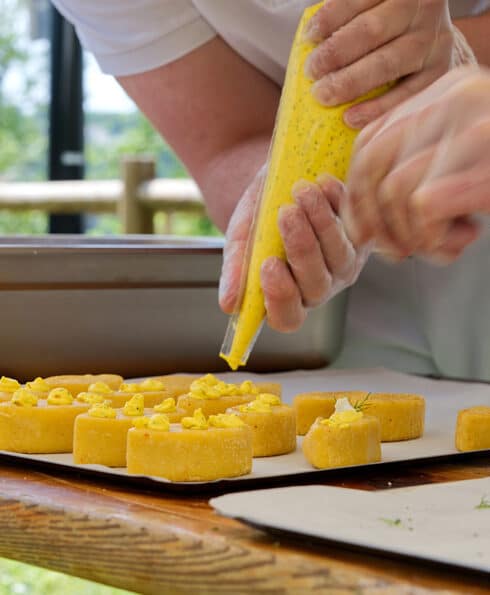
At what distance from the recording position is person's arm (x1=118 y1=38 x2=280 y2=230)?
166 cm

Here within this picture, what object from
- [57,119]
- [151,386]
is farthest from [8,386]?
[57,119]

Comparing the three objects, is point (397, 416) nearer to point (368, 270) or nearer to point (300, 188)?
point (300, 188)

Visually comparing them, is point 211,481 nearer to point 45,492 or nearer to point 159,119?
point 45,492

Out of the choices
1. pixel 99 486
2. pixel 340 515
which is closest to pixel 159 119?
pixel 99 486

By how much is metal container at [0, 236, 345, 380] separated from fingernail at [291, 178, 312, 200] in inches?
15.0

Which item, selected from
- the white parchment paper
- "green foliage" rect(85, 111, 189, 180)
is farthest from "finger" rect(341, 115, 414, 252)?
"green foliage" rect(85, 111, 189, 180)

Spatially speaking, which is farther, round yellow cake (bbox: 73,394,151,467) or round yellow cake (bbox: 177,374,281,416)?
round yellow cake (bbox: 177,374,281,416)

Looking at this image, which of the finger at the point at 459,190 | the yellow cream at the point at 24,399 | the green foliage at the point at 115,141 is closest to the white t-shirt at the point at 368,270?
the yellow cream at the point at 24,399

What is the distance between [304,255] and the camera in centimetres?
107

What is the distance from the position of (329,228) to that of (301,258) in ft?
0.13

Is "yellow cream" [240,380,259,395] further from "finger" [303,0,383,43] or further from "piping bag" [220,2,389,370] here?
"finger" [303,0,383,43]

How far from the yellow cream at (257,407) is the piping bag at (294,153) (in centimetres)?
5

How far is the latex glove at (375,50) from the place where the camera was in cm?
102

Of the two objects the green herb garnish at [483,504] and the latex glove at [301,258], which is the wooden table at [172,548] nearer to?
the green herb garnish at [483,504]
